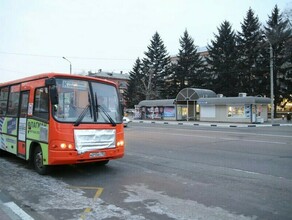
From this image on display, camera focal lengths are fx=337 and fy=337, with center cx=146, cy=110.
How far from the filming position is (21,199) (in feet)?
20.9

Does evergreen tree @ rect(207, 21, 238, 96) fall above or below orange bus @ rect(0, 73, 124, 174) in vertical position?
above

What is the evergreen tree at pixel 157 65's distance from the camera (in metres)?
73.5

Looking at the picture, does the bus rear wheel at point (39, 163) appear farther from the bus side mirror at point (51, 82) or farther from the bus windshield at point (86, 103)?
the bus side mirror at point (51, 82)

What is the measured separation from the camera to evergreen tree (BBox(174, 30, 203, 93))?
6831 centimetres

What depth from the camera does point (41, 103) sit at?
336 inches

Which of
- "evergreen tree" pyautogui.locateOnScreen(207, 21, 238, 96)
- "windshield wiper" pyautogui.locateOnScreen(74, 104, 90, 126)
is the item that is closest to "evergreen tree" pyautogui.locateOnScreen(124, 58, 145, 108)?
"evergreen tree" pyautogui.locateOnScreen(207, 21, 238, 96)

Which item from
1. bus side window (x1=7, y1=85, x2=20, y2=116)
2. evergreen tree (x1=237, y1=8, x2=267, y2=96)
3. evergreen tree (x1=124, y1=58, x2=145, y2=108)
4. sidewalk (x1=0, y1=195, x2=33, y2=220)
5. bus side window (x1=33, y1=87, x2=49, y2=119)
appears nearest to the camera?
sidewalk (x1=0, y1=195, x2=33, y2=220)

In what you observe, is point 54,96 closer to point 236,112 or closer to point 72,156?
point 72,156

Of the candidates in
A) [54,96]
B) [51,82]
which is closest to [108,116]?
[54,96]

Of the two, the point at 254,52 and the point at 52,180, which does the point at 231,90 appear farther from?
Result: the point at 52,180

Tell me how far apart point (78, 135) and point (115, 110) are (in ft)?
4.71

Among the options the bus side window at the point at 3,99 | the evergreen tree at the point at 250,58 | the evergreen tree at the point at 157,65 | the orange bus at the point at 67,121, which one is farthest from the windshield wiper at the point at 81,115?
the evergreen tree at the point at 157,65

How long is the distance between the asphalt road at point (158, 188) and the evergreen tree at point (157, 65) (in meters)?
62.5

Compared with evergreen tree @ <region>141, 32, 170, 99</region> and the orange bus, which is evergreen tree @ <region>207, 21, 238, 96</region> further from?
the orange bus
